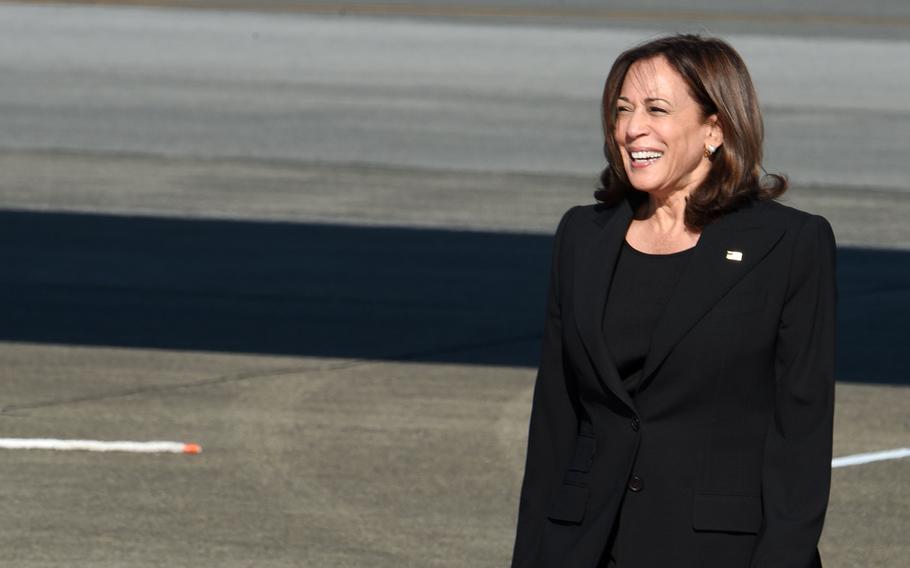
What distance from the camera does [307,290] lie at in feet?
41.2

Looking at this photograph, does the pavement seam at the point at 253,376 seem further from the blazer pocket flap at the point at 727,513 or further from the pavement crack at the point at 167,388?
the blazer pocket flap at the point at 727,513

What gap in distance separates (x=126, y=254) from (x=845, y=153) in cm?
958

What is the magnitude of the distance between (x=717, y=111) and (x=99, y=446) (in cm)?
548

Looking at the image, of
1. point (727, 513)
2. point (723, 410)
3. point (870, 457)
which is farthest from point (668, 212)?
point (870, 457)

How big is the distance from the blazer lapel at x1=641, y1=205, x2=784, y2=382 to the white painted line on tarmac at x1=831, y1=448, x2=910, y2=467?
4930mm

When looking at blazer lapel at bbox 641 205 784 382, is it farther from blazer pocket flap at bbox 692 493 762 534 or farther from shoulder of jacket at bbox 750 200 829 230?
blazer pocket flap at bbox 692 493 762 534

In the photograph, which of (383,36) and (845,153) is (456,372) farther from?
(383,36)

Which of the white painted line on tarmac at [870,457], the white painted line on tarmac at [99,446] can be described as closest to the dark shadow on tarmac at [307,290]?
the white painted line on tarmac at [870,457]

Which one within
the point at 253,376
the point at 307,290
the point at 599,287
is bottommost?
the point at 307,290

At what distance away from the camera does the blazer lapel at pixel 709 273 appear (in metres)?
3.66

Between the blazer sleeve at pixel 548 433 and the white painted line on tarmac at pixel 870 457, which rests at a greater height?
the blazer sleeve at pixel 548 433

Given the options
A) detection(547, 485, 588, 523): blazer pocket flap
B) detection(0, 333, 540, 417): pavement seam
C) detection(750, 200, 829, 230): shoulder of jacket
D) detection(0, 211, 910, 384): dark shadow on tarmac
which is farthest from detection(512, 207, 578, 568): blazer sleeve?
detection(0, 211, 910, 384): dark shadow on tarmac

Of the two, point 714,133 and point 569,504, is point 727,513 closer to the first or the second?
point 569,504

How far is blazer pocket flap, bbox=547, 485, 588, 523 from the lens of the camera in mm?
3738
